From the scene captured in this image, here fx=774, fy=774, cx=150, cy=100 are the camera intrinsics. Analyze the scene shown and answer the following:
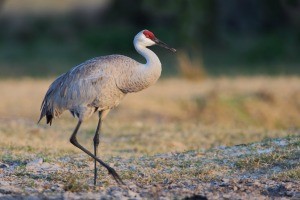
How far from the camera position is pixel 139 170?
9242mm

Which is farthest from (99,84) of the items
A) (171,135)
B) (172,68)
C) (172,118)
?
(172,68)

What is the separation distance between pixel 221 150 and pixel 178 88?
896 centimetres

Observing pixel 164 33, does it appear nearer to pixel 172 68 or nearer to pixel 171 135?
pixel 172 68

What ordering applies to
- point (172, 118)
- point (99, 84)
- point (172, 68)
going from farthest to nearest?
point (172, 68) → point (172, 118) → point (99, 84)

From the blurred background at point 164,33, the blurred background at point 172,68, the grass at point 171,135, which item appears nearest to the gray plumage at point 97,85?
the grass at point 171,135

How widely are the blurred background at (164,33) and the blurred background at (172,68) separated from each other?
1.7 inches

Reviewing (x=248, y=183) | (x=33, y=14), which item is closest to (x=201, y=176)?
(x=248, y=183)

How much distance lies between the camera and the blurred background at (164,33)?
24016 mm

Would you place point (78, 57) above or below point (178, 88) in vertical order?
above

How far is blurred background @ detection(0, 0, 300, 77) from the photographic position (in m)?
24.0

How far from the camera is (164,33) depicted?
30.8m

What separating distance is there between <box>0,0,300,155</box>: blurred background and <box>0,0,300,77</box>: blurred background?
0.14 feet

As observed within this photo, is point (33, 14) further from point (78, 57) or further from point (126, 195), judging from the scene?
point (126, 195)

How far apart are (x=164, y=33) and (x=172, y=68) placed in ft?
17.1
